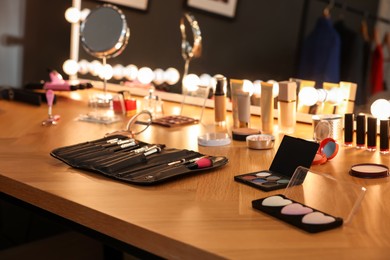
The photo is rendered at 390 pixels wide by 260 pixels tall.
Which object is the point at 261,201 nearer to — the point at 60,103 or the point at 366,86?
the point at 366,86

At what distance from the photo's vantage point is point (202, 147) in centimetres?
143

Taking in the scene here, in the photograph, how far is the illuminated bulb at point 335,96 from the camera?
1.62 m

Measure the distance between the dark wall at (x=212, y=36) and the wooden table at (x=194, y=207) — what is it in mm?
434

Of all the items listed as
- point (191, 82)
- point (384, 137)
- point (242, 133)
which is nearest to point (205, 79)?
point (191, 82)

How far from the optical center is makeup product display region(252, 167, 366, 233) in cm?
92

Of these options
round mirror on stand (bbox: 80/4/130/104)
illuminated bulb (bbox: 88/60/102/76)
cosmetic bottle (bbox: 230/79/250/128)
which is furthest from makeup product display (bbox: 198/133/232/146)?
illuminated bulb (bbox: 88/60/102/76)

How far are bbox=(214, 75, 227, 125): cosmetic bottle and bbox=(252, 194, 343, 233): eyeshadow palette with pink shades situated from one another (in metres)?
0.70

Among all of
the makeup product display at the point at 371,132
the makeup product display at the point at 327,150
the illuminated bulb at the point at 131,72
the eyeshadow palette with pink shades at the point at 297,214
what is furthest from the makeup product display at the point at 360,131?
the illuminated bulb at the point at 131,72

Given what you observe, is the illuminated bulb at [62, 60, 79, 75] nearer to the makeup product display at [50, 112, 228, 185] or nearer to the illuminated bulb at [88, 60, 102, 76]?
the illuminated bulb at [88, 60, 102, 76]

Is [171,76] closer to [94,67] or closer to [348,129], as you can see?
[94,67]

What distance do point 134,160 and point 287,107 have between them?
0.50 meters

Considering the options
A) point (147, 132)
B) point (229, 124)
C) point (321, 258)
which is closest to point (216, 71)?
point (229, 124)

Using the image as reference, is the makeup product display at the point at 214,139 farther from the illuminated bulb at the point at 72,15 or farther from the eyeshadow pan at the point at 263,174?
the illuminated bulb at the point at 72,15

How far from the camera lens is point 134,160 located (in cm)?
123
